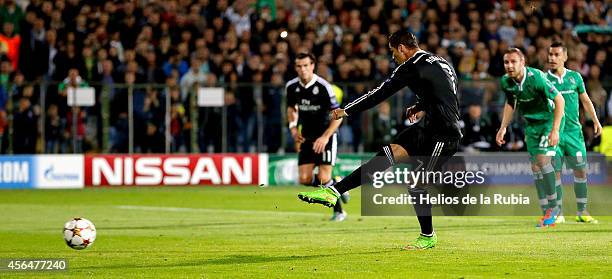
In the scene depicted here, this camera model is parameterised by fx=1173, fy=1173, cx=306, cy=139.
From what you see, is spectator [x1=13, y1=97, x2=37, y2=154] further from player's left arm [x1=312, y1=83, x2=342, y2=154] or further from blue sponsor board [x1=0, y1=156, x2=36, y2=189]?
player's left arm [x1=312, y1=83, x2=342, y2=154]

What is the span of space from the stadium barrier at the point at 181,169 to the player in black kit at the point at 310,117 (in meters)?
7.48

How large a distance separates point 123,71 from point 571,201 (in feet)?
31.7

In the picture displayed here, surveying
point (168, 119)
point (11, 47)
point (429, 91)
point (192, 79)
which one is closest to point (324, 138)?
point (429, 91)

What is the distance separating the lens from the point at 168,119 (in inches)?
943

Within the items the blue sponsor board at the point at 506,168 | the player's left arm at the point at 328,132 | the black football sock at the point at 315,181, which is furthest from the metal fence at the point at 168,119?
the player's left arm at the point at 328,132

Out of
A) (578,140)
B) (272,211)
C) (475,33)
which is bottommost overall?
(272,211)

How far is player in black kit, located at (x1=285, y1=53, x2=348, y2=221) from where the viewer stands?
1670 centimetres

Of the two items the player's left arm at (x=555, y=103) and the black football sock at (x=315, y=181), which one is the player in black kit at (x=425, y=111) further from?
the black football sock at (x=315, y=181)

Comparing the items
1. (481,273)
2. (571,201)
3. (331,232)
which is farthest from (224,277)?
(571,201)

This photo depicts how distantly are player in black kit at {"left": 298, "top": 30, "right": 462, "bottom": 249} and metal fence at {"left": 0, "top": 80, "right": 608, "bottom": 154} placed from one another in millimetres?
11509

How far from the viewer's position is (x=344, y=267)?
10.5 metres

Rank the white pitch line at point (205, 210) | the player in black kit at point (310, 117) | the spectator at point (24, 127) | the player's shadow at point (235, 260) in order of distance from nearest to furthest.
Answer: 1. the player's shadow at point (235, 260)
2. the player in black kit at point (310, 117)
3. the white pitch line at point (205, 210)
4. the spectator at point (24, 127)

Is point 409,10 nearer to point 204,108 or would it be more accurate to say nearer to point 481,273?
point 204,108

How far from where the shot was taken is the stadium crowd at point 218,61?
23.6m
